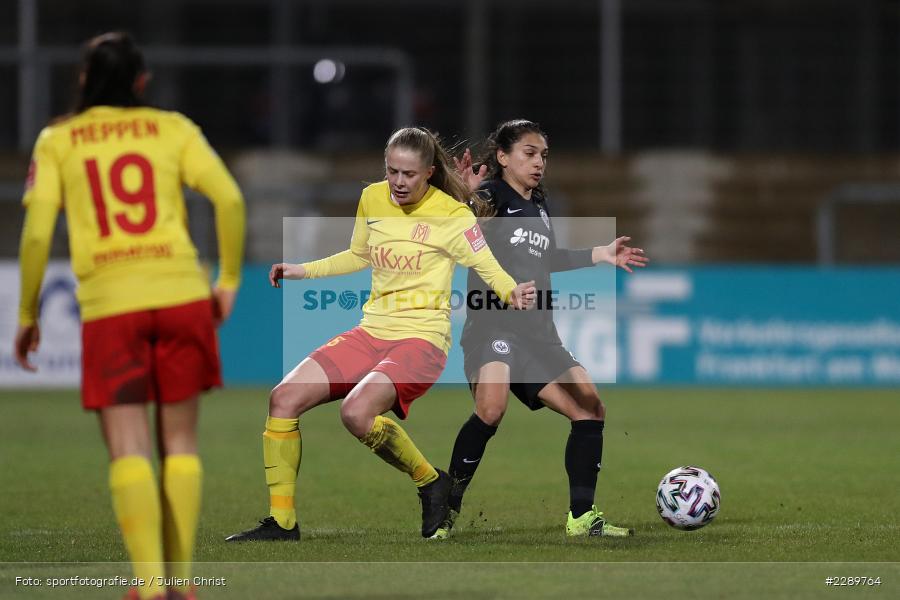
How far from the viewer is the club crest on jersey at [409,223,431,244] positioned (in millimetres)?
6777

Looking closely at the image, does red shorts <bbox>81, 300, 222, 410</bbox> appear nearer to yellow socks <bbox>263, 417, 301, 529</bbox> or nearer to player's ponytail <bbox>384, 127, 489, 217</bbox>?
yellow socks <bbox>263, 417, 301, 529</bbox>

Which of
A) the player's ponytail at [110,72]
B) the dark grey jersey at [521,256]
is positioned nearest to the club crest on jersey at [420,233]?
the dark grey jersey at [521,256]

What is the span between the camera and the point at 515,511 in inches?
312

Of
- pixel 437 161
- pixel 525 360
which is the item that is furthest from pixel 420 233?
pixel 525 360

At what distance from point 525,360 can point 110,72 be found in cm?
281

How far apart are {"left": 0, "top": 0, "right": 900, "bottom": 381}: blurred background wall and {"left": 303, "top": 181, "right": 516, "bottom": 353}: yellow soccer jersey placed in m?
13.1

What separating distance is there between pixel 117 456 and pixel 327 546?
200cm

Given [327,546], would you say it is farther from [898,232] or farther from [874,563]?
[898,232]

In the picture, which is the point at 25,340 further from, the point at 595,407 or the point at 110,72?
the point at 595,407

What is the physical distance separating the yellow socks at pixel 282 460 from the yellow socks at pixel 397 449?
1.07 feet

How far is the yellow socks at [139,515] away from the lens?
15.6 ft

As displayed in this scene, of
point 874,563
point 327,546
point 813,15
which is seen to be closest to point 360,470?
point 327,546

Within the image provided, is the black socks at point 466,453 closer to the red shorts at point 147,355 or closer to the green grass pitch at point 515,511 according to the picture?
the green grass pitch at point 515,511

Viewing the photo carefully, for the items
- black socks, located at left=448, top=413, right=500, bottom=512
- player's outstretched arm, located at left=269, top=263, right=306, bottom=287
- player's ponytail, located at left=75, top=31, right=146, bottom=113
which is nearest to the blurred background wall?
black socks, located at left=448, top=413, right=500, bottom=512
